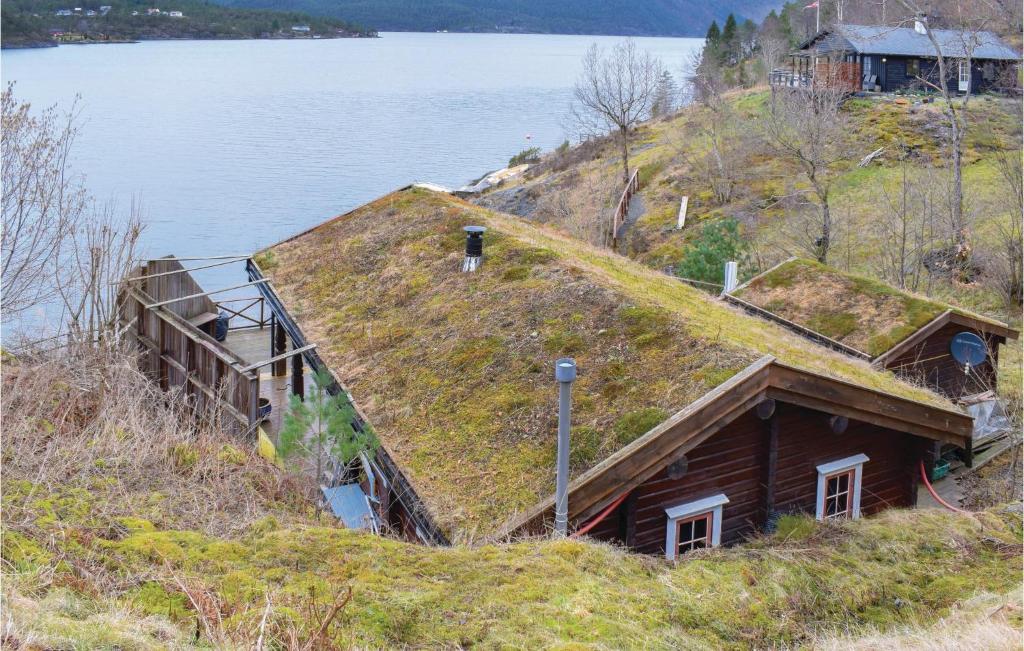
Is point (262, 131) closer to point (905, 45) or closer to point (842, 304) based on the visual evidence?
point (905, 45)

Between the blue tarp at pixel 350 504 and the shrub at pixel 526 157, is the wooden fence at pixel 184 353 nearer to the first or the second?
the blue tarp at pixel 350 504

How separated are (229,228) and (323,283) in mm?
25798

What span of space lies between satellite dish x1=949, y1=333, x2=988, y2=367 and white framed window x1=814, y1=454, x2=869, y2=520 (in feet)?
21.7

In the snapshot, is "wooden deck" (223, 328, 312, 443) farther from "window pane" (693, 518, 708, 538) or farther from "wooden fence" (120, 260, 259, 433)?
"window pane" (693, 518, 708, 538)

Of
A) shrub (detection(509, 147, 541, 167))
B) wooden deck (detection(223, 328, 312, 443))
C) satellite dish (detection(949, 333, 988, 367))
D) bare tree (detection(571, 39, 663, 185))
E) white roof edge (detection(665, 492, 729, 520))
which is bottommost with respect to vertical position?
wooden deck (detection(223, 328, 312, 443))

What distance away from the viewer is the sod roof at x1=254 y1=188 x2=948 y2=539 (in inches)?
395

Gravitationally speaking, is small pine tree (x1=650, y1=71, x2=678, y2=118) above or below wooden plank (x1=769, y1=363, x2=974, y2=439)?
above

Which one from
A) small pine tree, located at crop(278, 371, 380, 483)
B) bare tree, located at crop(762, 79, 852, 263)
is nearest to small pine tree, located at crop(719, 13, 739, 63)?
bare tree, located at crop(762, 79, 852, 263)

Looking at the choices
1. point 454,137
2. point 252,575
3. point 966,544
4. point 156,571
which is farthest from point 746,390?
point 454,137

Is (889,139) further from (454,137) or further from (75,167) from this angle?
(75,167)

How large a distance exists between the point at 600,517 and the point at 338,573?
3.22 meters

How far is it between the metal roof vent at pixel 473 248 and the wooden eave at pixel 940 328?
7.25 m

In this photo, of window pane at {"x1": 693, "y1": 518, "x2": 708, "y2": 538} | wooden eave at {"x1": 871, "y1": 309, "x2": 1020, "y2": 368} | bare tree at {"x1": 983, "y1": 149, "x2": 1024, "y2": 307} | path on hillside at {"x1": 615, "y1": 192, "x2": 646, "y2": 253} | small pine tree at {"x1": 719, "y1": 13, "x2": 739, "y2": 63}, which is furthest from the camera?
small pine tree at {"x1": 719, "y1": 13, "x2": 739, "y2": 63}

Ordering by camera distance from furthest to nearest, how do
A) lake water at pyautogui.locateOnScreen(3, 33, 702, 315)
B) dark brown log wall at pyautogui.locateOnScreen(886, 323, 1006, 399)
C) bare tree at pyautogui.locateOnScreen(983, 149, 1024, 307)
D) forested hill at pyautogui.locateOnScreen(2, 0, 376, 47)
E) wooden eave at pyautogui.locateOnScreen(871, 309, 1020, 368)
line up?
forested hill at pyautogui.locateOnScreen(2, 0, 376, 47) → lake water at pyautogui.locateOnScreen(3, 33, 702, 315) → bare tree at pyautogui.locateOnScreen(983, 149, 1024, 307) → dark brown log wall at pyautogui.locateOnScreen(886, 323, 1006, 399) → wooden eave at pyautogui.locateOnScreen(871, 309, 1020, 368)
